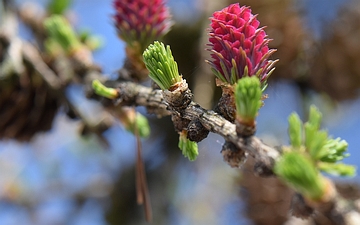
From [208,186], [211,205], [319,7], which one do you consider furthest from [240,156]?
[211,205]

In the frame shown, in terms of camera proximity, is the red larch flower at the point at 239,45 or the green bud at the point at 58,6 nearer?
the red larch flower at the point at 239,45

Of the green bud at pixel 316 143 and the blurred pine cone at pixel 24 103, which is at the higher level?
the blurred pine cone at pixel 24 103

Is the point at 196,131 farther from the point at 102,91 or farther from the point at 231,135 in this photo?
the point at 102,91

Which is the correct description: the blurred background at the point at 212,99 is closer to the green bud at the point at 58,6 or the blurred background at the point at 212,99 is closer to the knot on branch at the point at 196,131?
the green bud at the point at 58,6

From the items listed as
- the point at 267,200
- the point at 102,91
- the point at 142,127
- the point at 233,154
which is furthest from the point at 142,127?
the point at 267,200

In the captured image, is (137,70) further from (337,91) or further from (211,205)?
(211,205)

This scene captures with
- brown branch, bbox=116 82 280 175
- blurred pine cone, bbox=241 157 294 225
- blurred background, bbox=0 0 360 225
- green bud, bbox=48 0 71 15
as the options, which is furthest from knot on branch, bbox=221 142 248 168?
green bud, bbox=48 0 71 15

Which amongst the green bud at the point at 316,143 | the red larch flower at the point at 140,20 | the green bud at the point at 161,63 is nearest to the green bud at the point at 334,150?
the green bud at the point at 316,143

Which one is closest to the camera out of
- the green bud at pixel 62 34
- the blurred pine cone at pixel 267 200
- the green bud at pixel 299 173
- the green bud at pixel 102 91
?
the green bud at pixel 299 173
